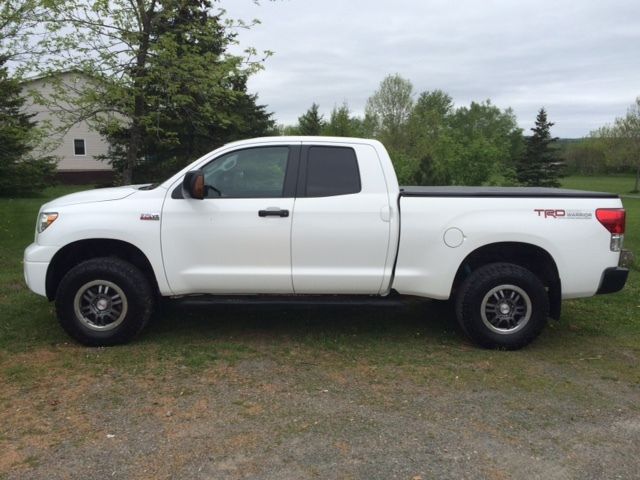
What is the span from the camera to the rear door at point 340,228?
16.5 ft

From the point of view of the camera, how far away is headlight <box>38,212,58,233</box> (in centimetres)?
507

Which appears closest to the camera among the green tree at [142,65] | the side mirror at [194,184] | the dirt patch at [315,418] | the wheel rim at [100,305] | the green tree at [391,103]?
the dirt patch at [315,418]

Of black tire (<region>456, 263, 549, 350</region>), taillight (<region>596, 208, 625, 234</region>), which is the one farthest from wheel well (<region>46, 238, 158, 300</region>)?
taillight (<region>596, 208, 625, 234</region>)

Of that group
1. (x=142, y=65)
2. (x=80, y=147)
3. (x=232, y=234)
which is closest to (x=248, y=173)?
(x=232, y=234)

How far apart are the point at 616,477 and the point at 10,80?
40.0 ft

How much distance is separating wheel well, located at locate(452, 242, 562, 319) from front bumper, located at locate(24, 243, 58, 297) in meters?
3.71

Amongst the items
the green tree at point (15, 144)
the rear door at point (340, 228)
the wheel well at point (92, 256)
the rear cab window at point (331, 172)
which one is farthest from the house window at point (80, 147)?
the rear door at point (340, 228)

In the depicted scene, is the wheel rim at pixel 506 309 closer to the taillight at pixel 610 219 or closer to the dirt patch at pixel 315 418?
the dirt patch at pixel 315 418

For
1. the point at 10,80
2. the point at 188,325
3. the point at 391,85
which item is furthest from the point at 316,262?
the point at 391,85

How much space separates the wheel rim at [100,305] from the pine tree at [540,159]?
34.2 m

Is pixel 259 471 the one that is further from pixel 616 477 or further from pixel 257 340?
pixel 257 340

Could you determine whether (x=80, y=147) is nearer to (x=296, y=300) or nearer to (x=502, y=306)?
(x=296, y=300)

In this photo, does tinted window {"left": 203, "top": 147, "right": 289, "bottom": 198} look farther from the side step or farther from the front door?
the side step

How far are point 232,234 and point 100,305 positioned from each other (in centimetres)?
137
